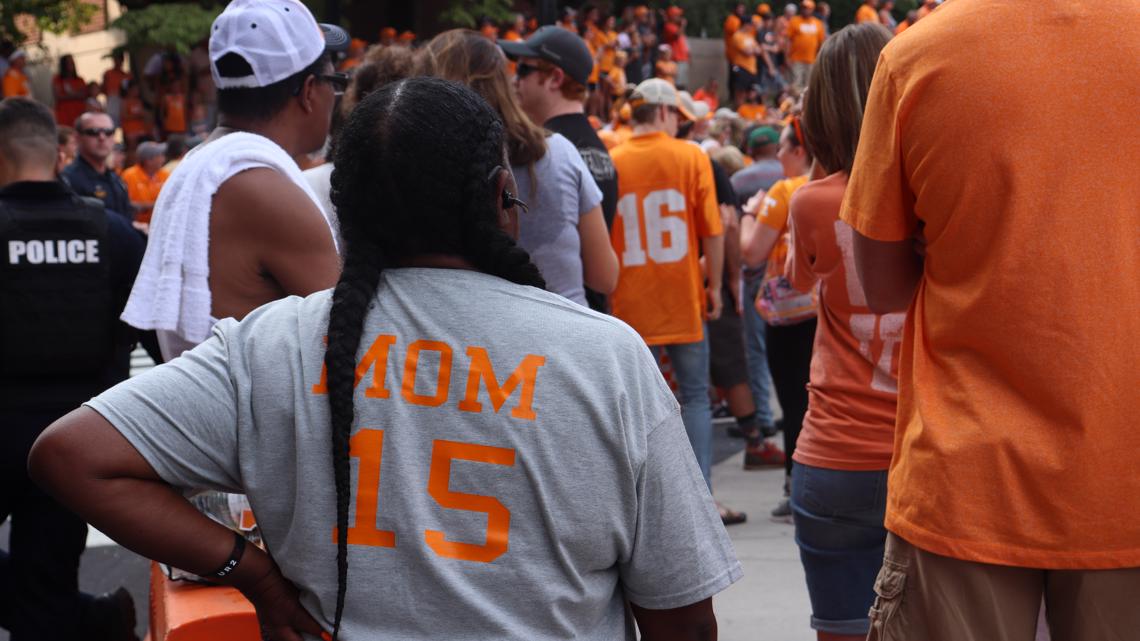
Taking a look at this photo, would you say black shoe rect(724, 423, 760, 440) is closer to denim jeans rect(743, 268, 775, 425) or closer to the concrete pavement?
denim jeans rect(743, 268, 775, 425)

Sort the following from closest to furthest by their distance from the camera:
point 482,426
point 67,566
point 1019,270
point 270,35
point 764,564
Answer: point 482,426 < point 1019,270 < point 270,35 < point 67,566 < point 764,564

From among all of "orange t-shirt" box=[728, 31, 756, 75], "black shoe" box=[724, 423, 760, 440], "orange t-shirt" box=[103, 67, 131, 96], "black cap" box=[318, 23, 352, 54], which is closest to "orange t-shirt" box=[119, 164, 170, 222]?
"black shoe" box=[724, 423, 760, 440]

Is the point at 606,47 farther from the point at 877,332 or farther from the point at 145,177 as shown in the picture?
the point at 877,332

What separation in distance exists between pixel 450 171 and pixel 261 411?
1.42 ft

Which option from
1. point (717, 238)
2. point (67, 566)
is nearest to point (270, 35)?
point (67, 566)

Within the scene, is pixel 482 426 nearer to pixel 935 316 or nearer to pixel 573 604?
pixel 573 604

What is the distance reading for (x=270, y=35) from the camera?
128 inches

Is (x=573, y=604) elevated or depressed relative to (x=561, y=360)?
depressed

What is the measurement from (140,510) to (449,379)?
475 millimetres

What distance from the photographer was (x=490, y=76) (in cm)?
441

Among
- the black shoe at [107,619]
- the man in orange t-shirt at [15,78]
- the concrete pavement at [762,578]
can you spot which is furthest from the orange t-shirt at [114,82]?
the black shoe at [107,619]

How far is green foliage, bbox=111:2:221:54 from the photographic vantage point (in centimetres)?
2088

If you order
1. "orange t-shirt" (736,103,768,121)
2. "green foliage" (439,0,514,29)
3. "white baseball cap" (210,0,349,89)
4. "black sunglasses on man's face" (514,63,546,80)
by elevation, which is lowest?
"orange t-shirt" (736,103,768,121)

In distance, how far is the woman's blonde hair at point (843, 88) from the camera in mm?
3338
